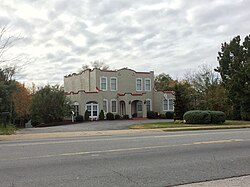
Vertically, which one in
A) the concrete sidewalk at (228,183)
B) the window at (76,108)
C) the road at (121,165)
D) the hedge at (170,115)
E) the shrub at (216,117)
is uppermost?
the window at (76,108)

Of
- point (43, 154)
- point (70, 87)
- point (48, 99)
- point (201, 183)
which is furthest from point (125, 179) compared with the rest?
point (70, 87)

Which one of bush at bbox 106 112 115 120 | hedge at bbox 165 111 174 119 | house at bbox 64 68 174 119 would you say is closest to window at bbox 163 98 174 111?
house at bbox 64 68 174 119

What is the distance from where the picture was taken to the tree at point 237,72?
41844 mm

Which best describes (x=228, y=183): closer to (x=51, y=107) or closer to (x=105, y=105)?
(x=51, y=107)

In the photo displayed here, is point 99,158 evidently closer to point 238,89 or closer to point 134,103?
point 238,89

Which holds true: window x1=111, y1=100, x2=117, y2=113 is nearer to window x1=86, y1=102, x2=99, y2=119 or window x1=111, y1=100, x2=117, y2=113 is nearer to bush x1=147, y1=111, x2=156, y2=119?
window x1=86, y1=102, x2=99, y2=119

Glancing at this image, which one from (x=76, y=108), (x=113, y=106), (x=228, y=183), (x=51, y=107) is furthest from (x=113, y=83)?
(x=228, y=183)

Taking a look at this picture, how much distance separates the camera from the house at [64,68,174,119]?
47.9 m

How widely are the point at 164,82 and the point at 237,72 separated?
1356 inches

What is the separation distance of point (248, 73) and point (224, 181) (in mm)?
35484

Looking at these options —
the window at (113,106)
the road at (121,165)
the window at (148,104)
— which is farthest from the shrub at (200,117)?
the road at (121,165)

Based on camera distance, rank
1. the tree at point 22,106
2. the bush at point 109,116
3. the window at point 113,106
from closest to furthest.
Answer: the bush at point 109,116, the window at point 113,106, the tree at point 22,106

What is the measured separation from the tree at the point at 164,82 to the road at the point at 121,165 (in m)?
55.9

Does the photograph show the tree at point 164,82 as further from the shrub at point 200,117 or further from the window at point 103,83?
the shrub at point 200,117
